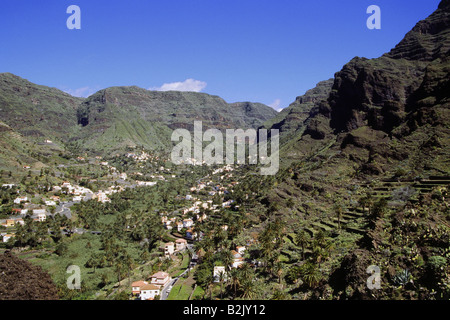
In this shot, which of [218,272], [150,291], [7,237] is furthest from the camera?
[7,237]

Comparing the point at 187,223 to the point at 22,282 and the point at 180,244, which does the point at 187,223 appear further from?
the point at 22,282

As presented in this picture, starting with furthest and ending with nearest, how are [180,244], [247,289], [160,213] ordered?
[160,213] < [180,244] < [247,289]

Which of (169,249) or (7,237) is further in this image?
(169,249)

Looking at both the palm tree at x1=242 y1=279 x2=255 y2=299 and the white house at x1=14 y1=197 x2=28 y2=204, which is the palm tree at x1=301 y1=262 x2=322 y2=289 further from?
the white house at x1=14 y1=197 x2=28 y2=204

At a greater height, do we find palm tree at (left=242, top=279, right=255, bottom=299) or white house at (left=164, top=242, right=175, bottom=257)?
palm tree at (left=242, top=279, right=255, bottom=299)

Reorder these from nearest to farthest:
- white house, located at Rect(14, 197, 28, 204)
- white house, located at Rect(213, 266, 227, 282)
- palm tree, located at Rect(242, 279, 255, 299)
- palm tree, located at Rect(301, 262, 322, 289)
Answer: palm tree, located at Rect(301, 262, 322, 289) → palm tree, located at Rect(242, 279, 255, 299) → white house, located at Rect(213, 266, 227, 282) → white house, located at Rect(14, 197, 28, 204)

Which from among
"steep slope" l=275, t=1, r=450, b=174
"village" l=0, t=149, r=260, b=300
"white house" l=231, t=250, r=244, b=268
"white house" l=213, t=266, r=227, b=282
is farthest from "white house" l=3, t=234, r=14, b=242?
"steep slope" l=275, t=1, r=450, b=174

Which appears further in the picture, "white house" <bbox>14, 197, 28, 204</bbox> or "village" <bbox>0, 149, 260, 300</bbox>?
"white house" <bbox>14, 197, 28, 204</bbox>

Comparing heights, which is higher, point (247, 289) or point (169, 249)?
point (247, 289)

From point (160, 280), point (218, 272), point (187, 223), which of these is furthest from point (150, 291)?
point (187, 223)

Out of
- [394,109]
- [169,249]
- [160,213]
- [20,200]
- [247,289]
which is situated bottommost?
[169,249]

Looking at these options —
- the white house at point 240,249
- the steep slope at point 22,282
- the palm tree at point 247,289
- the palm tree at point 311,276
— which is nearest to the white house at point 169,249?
the white house at point 240,249
